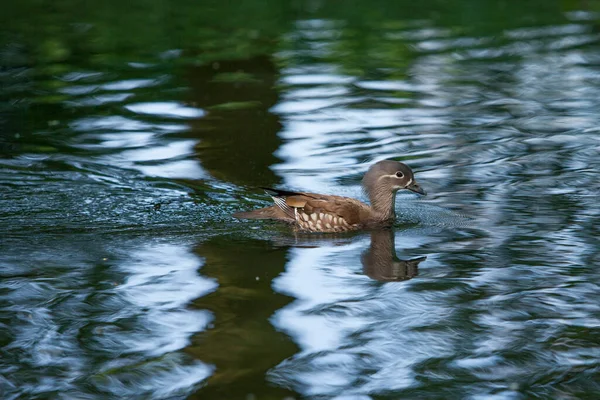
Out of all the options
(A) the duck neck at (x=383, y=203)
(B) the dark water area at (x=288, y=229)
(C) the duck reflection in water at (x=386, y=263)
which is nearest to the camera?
(B) the dark water area at (x=288, y=229)

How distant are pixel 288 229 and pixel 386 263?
1.40 metres

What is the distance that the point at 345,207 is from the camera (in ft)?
32.0

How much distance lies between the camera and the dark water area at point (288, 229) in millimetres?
6652

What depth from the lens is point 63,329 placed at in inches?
284

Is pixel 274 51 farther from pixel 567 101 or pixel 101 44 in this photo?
pixel 567 101

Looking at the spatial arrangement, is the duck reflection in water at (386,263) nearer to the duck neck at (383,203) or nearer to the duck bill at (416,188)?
the duck neck at (383,203)

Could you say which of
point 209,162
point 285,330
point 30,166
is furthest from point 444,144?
point 285,330

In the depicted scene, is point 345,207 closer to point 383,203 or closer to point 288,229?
point 383,203

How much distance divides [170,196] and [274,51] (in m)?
8.90

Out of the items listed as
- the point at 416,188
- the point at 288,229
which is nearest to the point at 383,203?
the point at 416,188

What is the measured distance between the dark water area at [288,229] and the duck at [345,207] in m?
0.20

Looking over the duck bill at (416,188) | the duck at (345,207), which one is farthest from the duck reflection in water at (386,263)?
the duck bill at (416,188)

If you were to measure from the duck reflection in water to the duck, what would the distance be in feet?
1.08

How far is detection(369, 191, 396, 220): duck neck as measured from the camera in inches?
389
